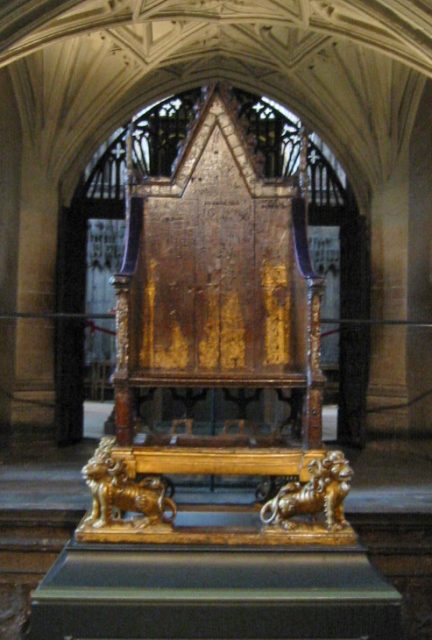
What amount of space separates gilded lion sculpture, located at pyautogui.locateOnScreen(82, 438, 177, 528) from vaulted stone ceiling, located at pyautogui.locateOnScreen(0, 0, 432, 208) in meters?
5.10

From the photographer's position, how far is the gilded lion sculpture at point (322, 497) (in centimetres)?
337

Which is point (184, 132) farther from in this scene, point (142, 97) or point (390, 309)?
point (390, 309)

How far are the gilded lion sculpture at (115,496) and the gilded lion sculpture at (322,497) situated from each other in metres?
0.52

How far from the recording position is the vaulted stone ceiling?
292 inches

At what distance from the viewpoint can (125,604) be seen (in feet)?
9.36

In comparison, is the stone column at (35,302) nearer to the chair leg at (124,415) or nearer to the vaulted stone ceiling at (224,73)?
the vaulted stone ceiling at (224,73)

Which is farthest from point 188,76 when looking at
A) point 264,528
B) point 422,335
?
point 264,528

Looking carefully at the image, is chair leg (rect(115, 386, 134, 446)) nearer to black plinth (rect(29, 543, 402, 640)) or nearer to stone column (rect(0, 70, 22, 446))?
black plinth (rect(29, 543, 402, 640))

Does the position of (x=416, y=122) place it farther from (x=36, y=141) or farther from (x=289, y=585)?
(x=289, y=585)

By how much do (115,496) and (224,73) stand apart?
7.61m

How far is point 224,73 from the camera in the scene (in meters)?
9.66

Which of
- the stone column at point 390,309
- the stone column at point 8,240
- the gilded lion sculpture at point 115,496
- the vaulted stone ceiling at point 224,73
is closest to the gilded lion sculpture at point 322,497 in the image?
the gilded lion sculpture at point 115,496

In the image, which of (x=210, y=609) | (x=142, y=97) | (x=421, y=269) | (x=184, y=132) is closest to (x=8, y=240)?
(x=142, y=97)

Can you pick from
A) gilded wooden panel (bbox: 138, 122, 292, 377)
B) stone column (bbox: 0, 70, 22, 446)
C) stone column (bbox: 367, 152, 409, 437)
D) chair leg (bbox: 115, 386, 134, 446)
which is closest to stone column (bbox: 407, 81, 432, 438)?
stone column (bbox: 367, 152, 409, 437)
